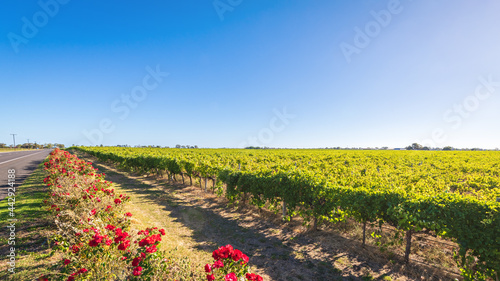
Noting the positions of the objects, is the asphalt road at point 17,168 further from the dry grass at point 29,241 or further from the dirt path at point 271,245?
the dirt path at point 271,245

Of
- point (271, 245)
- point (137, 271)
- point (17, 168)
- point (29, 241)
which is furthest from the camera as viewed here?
point (17, 168)

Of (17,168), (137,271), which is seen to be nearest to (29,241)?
(137,271)

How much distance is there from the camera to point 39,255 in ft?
15.0

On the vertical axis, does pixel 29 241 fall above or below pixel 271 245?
above

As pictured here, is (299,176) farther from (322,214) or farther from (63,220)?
(63,220)

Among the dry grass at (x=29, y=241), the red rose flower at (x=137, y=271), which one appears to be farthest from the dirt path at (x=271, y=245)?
the dry grass at (x=29, y=241)

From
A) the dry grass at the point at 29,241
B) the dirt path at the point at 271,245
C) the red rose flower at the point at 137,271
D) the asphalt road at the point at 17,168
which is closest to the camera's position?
the red rose flower at the point at 137,271

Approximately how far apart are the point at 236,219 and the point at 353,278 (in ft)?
16.0

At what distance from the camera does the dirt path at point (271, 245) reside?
5020mm

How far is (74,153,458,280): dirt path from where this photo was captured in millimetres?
5020

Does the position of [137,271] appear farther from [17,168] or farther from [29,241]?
[17,168]

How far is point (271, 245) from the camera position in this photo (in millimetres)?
6375

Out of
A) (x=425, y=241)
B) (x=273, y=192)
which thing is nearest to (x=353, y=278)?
(x=425, y=241)

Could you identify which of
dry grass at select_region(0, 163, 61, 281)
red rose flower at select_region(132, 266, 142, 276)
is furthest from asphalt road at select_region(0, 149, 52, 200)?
red rose flower at select_region(132, 266, 142, 276)
